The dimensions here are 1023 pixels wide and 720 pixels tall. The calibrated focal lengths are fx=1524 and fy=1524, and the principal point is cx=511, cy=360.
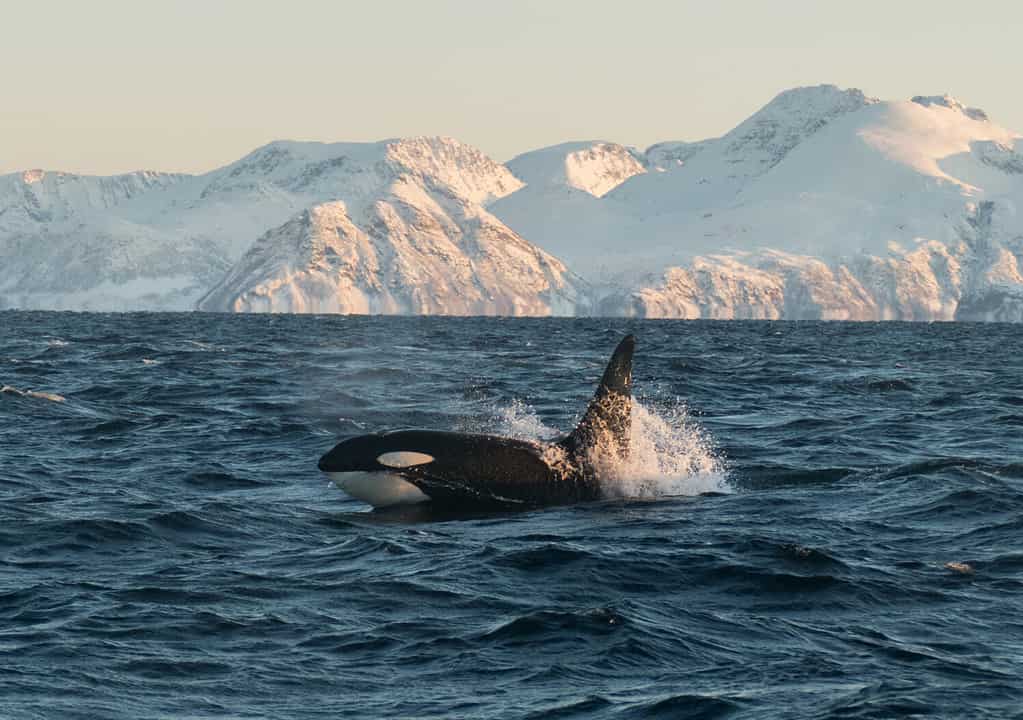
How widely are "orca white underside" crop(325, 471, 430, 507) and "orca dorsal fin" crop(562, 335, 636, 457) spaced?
2.37m

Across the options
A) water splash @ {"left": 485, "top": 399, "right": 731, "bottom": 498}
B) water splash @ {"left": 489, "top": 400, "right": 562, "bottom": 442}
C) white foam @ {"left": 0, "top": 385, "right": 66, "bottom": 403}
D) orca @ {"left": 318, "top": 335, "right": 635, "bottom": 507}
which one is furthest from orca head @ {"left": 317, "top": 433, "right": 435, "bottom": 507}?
white foam @ {"left": 0, "top": 385, "right": 66, "bottom": 403}

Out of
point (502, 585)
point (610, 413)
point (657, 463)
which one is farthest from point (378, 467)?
point (657, 463)

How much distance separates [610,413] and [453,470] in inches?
102

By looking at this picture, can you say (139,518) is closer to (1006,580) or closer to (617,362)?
(617,362)

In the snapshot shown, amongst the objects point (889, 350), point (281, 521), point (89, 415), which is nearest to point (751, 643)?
point (281, 521)

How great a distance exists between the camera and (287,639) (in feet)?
41.6

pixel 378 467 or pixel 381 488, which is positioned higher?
pixel 378 467

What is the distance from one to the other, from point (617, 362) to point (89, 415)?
15.4 metres

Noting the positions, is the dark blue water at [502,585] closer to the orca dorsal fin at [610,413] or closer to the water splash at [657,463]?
the water splash at [657,463]

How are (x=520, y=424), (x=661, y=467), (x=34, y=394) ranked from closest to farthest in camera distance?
(x=661, y=467), (x=520, y=424), (x=34, y=394)

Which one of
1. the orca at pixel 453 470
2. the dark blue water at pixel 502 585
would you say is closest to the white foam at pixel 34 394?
the dark blue water at pixel 502 585

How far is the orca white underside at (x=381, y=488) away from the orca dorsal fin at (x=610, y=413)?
93.2 inches

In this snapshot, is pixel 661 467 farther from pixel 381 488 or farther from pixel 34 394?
pixel 34 394

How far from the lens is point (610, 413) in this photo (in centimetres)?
2073
